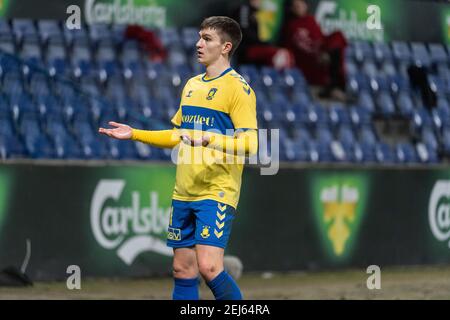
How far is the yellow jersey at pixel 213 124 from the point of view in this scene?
7.91m

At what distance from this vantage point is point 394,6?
62.0 ft

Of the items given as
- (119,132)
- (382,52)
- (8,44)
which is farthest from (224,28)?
(382,52)

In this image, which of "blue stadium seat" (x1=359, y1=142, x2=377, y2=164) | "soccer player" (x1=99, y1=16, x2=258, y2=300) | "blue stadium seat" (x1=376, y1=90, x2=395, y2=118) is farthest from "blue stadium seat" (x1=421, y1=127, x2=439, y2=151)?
"soccer player" (x1=99, y1=16, x2=258, y2=300)

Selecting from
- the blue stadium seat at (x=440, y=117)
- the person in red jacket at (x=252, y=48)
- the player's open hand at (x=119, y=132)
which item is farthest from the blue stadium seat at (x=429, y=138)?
the player's open hand at (x=119, y=132)

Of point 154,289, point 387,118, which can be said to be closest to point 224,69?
Answer: point 154,289

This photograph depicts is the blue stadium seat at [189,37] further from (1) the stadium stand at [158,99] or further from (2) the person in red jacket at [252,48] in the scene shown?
(2) the person in red jacket at [252,48]

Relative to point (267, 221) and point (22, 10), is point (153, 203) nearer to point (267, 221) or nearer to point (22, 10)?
point (267, 221)

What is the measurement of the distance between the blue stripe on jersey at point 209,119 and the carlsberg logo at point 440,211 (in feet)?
25.6

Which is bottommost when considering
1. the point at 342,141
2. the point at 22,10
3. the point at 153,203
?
the point at 153,203

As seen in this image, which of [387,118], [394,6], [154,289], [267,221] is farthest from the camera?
[394,6]

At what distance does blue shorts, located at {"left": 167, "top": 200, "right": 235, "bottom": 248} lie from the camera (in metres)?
7.91

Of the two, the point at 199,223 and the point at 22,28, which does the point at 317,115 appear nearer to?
the point at 22,28

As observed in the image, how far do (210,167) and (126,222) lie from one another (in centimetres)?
492

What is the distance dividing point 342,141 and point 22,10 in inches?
179
